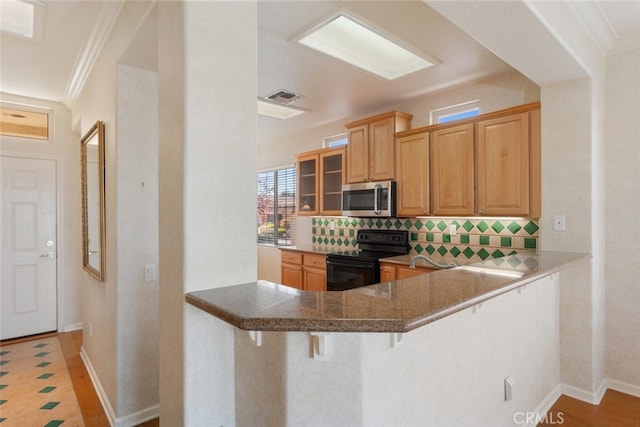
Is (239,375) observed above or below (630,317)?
above

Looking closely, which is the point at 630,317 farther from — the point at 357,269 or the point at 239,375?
the point at 239,375

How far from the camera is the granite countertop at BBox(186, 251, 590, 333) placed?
39.3 inches

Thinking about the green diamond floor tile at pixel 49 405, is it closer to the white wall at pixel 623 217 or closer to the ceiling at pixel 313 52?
the ceiling at pixel 313 52

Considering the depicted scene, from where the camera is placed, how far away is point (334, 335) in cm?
120

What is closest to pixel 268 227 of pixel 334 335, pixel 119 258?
pixel 119 258

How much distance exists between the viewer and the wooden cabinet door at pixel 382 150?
3.88m

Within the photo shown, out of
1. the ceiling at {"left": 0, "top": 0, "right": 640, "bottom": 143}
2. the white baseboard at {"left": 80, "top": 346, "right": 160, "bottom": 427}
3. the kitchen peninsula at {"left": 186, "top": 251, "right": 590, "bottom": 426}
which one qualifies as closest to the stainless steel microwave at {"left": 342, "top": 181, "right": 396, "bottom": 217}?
the ceiling at {"left": 0, "top": 0, "right": 640, "bottom": 143}

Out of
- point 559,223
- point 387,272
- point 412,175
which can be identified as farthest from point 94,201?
point 559,223

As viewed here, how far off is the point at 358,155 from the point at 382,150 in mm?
352

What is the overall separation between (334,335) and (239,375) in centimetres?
47

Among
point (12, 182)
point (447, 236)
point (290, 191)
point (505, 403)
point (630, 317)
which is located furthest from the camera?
point (290, 191)

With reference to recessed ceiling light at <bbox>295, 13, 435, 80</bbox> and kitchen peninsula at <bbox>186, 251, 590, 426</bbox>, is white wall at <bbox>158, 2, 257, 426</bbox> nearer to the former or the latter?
kitchen peninsula at <bbox>186, 251, 590, 426</bbox>

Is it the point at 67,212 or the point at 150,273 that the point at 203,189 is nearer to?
the point at 150,273

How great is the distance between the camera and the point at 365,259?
3.69 metres
